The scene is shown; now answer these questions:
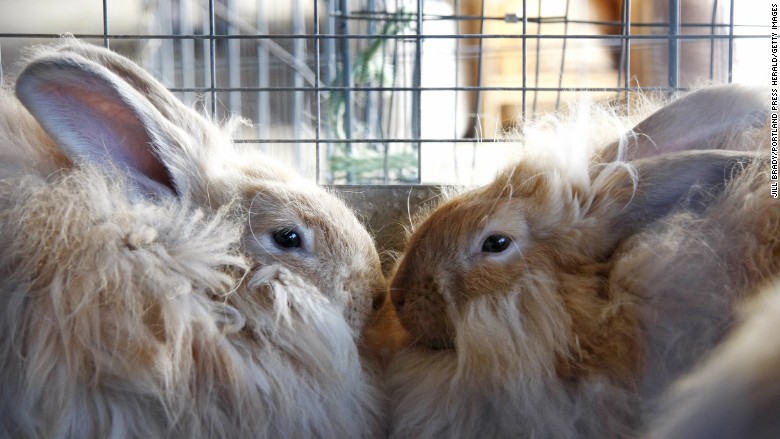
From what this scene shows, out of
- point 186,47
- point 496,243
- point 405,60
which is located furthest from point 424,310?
point 186,47

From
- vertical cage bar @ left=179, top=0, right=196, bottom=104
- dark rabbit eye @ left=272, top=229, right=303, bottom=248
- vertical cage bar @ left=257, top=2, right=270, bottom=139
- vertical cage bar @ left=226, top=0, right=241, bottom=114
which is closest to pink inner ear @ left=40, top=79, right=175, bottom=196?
dark rabbit eye @ left=272, top=229, right=303, bottom=248

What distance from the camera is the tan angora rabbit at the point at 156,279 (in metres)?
1.34

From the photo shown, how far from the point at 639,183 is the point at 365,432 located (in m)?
0.74

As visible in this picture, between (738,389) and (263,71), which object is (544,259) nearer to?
(738,389)

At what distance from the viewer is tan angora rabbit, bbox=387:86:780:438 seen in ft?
4.53

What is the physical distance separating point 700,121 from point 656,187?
0.21m

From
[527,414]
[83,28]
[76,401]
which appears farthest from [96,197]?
[83,28]

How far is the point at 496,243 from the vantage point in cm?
163

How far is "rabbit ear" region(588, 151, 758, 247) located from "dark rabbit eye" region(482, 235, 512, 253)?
0.60 feet

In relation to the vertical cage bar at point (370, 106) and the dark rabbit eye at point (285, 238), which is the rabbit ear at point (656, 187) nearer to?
the dark rabbit eye at point (285, 238)

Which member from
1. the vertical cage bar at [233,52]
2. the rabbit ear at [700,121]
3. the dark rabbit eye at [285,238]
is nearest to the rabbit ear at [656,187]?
the rabbit ear at [700,121]

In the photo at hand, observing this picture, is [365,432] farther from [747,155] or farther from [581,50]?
[581,50]

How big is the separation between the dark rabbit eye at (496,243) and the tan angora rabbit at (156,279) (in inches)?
10.1

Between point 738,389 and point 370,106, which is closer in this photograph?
point 738,389
